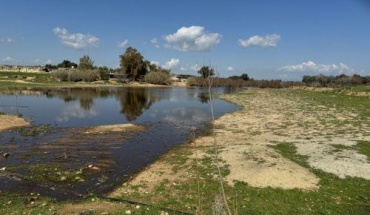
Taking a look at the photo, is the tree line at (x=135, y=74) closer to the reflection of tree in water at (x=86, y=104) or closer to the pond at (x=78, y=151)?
the reflection of tree in water at (x=86, y=104)

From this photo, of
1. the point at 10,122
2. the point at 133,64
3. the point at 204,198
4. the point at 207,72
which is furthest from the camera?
the point at 133,64

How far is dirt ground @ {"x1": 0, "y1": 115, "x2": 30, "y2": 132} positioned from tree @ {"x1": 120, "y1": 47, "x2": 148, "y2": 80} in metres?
96.3

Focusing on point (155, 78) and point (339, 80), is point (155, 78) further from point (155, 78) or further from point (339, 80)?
point (339, 80)

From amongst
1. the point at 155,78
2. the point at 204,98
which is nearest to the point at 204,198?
the point at 204,98

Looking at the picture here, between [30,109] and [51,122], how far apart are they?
1135 cm

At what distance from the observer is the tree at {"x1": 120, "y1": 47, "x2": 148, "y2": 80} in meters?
130

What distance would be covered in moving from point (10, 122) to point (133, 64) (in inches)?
3949

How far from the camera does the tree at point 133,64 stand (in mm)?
130250

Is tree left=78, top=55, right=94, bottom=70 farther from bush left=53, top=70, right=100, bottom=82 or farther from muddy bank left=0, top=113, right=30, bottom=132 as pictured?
muddy bank left=0, top=113, right=30, bottom=132

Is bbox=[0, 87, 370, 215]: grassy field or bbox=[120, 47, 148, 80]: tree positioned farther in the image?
bbox=[120, 47, 148, 80]: tree

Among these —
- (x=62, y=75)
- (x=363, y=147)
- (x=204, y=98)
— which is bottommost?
(x=204, y=98)

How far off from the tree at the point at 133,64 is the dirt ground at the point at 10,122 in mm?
96278

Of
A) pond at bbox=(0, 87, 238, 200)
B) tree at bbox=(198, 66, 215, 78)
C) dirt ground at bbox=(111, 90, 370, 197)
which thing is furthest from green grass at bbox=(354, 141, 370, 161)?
tree at bbox=(198, 66, 215, 78)

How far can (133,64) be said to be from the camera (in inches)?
5143
